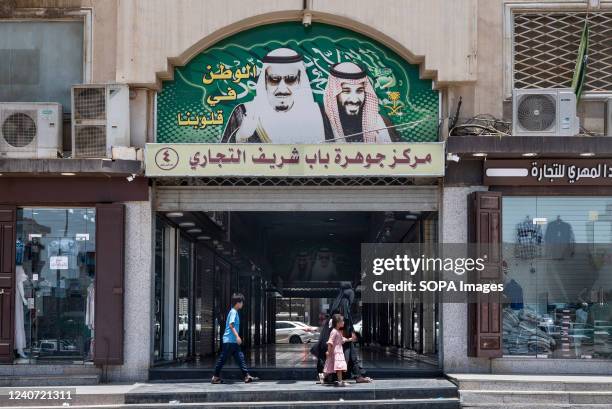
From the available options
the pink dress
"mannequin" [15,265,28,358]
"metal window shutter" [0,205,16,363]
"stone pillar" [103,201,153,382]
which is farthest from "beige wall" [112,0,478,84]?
the pink dress

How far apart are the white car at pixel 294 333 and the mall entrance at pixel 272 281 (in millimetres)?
75

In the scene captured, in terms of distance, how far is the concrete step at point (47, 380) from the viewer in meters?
16.4

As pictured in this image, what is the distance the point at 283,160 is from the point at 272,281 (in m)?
23.0

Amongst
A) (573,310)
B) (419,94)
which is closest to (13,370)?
(419,94)

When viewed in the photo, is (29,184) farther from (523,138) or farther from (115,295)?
(523,138)

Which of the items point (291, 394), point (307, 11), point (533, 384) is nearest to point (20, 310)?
point (291, 394)

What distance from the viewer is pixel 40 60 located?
17.8 m

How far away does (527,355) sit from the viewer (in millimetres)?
17047

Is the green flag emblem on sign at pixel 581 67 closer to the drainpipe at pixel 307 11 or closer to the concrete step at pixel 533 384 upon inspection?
the drainpipe at pixel 307 11

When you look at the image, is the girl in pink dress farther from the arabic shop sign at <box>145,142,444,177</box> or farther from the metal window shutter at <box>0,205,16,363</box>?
the metal window shutter at <box>0,205,16,363</box>

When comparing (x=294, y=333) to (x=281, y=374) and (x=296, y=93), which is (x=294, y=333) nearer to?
(x=281, y=374)

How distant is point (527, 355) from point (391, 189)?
3.52 meters

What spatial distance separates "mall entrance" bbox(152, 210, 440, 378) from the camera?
18.9 metres

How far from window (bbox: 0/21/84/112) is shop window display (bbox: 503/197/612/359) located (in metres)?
7.66
